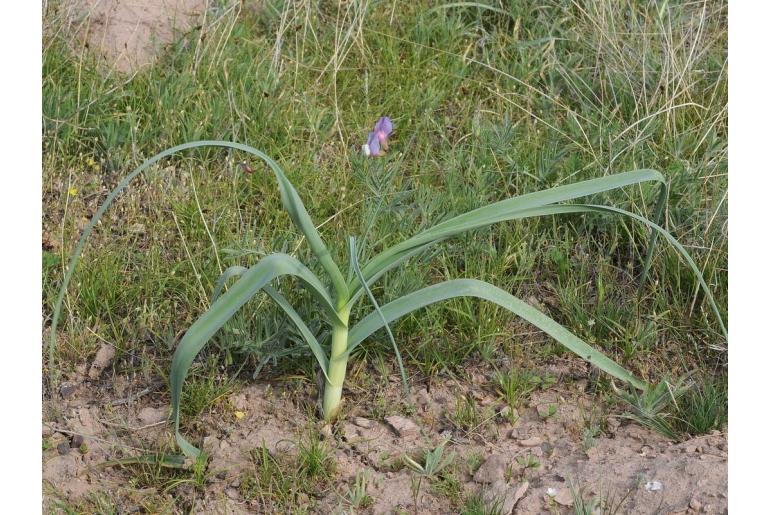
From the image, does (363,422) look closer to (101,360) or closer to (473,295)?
(473,295)

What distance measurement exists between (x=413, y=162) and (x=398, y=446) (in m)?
1.07

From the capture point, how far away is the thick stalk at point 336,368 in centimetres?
226

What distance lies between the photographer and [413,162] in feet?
10.1

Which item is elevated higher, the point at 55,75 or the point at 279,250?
the point at 55,75

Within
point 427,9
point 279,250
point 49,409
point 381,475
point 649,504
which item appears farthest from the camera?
point 427,9

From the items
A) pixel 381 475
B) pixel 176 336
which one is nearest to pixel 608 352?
pixel 381 475

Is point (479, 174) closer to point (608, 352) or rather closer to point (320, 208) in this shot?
point (320, 208)

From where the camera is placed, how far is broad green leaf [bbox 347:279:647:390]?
212 centimetres

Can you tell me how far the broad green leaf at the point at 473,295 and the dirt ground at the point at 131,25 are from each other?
160 centimetres

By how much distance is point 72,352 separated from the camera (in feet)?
8.30

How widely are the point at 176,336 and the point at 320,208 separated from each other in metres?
0.60

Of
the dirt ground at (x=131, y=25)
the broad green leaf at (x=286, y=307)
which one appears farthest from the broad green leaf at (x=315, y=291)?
the dirt ground at (x=131, y=25)

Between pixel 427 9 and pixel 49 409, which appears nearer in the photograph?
pixel 49 409

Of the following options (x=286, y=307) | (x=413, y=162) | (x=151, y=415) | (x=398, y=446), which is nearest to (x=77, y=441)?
(x=151, y=415)
